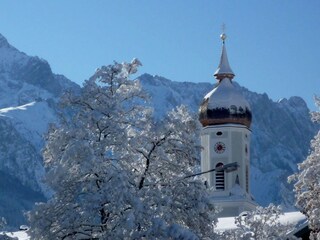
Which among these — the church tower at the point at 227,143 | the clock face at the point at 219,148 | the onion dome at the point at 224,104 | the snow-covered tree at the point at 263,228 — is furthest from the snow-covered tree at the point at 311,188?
the onion dome at the point at 224,104

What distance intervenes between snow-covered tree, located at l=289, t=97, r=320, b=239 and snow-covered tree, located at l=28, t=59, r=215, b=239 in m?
4.55

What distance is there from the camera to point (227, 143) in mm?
64625

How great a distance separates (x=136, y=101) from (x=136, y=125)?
2.62 feet

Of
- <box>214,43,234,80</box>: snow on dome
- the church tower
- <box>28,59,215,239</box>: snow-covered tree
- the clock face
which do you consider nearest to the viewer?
<box>28,59,215,239</box>: snow-covered tree

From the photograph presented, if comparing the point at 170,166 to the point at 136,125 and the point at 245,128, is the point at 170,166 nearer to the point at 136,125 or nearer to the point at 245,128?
the point at 136,125

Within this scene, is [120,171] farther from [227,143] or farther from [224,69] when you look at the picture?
[224,69]

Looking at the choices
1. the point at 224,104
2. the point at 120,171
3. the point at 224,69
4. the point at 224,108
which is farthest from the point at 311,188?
the point at 224,69

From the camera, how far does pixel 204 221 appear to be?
21.7 metres

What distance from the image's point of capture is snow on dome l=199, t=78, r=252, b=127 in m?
66.2

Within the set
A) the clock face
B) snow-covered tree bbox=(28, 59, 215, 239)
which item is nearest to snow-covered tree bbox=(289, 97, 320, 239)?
snow-covered tree bbox=(28, 59, 215, 239)

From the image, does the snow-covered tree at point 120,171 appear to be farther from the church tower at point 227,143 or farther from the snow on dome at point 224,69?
→ the snow on dome at point 224,69

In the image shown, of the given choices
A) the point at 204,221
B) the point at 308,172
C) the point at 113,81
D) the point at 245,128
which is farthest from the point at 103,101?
the point at 245,128

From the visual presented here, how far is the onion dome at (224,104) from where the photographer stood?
66.2 m

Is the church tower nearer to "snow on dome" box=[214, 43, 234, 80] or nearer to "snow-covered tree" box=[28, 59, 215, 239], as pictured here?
"snow on dome" box=[214, 43, 234, 80]
